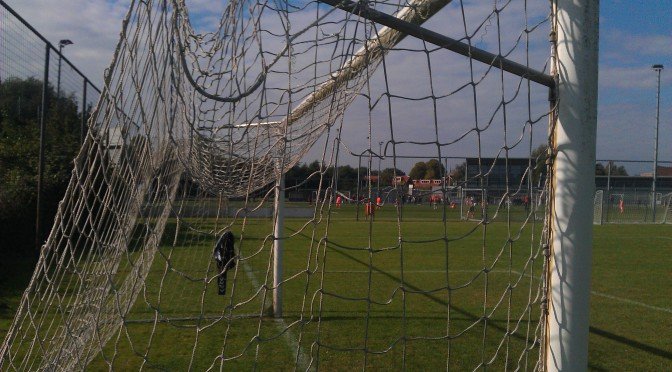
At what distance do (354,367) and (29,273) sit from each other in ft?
20.2

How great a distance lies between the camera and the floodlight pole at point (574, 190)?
1.85 metres

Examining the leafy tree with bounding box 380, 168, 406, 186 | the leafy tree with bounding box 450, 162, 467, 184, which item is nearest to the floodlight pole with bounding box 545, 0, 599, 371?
the leafy tree with bounding box 450, 162, 467, 184

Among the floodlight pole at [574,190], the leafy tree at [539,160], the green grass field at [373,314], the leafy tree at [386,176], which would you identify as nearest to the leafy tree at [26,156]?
the green grass field at [373,314]

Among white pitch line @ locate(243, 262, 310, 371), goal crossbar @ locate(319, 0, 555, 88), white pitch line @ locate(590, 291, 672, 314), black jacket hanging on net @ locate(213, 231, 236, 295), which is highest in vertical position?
goal crossbar @ locate(319, 0, 555, 88)

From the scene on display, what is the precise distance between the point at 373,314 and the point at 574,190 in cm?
485

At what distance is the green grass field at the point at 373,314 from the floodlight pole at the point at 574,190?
1.38 ft

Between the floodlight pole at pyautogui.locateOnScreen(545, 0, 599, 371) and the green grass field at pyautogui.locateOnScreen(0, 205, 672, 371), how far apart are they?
42cm

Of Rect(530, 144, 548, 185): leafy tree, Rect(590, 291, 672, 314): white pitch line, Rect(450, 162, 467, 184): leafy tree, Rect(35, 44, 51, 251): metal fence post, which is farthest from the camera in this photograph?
Rect(35, 44, 51, 251): metal fence post

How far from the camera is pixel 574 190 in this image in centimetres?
Answer: 186

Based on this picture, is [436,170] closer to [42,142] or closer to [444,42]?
[444,42]

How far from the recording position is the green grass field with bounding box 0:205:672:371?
2.82m

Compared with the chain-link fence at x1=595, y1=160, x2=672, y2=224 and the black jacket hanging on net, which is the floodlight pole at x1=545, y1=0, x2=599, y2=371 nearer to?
the black jacket hanging on net

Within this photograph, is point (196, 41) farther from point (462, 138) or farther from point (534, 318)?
point (534, 318)

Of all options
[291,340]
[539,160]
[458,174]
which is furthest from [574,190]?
[291,340]
